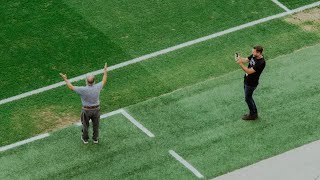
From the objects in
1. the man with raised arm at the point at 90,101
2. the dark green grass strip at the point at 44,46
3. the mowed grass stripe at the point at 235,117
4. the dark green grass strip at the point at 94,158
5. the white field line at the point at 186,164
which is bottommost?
the dark green grass strip at the point at 94,158

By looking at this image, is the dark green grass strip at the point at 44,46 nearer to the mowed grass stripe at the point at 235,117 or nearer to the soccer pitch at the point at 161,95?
the soccer pitch at the point at 161,95

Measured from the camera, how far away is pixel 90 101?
46.3 ft

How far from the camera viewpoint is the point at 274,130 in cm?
1527

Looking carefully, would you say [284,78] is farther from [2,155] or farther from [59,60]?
[2,155]

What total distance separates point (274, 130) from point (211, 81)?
7.30 ft

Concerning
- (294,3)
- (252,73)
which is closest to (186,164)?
(252,73)

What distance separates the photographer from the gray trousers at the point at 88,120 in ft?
46.9

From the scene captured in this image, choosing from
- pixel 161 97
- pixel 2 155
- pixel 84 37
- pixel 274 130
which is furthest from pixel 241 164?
pixel 84 37

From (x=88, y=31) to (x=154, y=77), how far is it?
2561mm

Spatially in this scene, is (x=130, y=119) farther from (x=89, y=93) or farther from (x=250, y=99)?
(x=250, y=99)

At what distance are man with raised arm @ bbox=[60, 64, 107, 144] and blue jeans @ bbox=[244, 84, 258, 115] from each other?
2970 mm

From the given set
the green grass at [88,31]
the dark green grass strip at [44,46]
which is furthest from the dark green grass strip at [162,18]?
the dark green grass strip at [44,46]

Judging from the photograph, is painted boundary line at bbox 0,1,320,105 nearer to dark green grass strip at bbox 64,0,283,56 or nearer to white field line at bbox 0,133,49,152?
dark green grass strip at bbox 64,0,283,56

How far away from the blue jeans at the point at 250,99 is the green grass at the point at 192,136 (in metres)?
0.27
